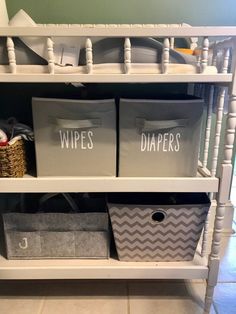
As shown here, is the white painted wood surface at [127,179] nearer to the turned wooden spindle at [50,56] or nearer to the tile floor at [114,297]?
the turned wooden spindle at [50,56]

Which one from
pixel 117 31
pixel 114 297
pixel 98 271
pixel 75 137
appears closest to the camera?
pixel 117 31

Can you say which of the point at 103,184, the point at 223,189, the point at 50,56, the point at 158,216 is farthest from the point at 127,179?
the point at 50,56

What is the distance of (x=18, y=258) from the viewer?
3.38 ft

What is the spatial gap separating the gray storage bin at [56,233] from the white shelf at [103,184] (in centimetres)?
13

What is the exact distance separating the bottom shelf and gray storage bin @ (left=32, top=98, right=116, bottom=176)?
0.32 m

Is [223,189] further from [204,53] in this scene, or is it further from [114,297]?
[114,297]

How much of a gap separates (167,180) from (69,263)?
1.43 ft

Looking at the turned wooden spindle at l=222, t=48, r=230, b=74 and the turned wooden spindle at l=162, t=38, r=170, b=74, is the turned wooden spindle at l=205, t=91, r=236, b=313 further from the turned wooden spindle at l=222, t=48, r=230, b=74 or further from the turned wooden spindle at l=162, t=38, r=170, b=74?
the turned wooden spindle at l=162, t=38, r=170, b=74

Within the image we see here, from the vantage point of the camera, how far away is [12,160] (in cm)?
90

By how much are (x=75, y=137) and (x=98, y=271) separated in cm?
45

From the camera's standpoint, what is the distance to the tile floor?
1038mm

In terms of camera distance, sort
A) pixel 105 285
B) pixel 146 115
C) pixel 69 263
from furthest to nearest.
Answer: pixel 105 285, pixel 69 263, pixel 146 115

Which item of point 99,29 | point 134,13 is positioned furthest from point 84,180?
point 134,13

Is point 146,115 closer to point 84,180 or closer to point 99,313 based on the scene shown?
point 84,180
